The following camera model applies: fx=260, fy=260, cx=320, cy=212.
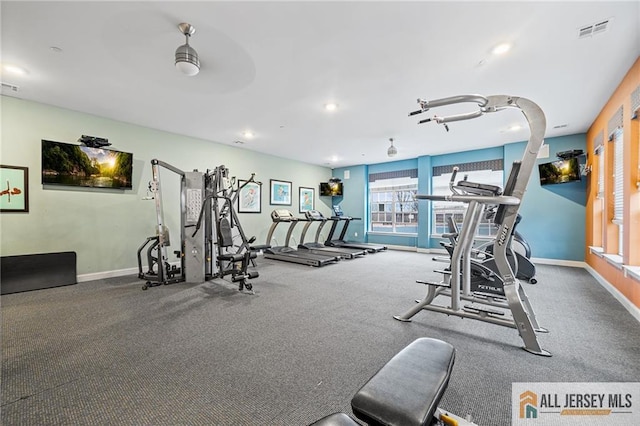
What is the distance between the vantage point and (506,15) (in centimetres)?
229

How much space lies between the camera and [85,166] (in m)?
4.52

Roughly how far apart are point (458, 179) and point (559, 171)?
7.33 feet

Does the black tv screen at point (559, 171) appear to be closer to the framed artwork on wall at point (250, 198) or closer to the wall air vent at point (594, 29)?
the wall air vent at point (594, 29)

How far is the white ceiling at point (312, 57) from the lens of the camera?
2283mm

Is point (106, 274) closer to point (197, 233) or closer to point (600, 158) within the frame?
point (197, 233)

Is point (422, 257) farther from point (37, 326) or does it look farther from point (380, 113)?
point (37, 326)

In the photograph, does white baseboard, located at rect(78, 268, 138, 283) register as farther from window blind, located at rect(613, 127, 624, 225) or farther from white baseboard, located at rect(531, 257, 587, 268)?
white baseboard, located at rect(531, 257, 587, 268)

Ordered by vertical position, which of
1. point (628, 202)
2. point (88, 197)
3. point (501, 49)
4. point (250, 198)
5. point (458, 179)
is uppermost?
point (501, 49)

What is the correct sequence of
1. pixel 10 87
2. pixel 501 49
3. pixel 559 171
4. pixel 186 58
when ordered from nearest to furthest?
1. pixel 186 58
2. pixel 501 49
3. pixel 10 87
4. pixel 559 171

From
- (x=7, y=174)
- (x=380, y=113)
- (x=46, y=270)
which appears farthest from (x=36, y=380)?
(x=380, y=113)

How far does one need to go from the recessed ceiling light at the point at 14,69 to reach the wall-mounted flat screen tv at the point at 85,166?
1275 millimetres

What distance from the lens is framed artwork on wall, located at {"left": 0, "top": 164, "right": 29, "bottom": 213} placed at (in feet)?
12.5

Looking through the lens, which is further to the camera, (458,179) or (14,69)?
(458,179)

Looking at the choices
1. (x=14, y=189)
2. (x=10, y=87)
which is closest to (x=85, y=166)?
(x=14, y=189)
